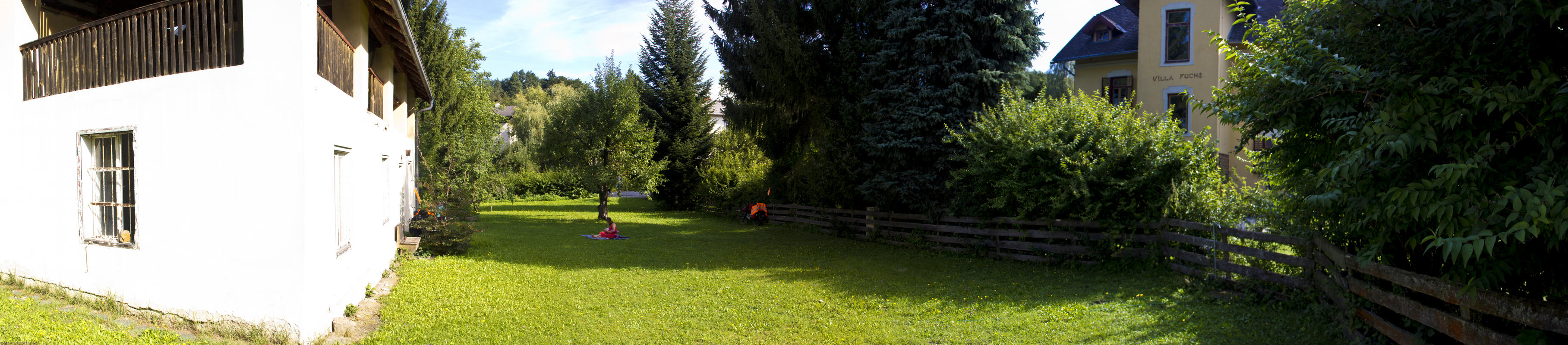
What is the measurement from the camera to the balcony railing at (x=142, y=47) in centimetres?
632

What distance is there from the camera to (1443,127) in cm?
430

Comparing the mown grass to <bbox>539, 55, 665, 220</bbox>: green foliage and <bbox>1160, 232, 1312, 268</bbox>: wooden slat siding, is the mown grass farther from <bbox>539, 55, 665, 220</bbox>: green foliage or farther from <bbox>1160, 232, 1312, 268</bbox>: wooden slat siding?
<bbox>539, 55, 665, 220</bbox>: green foliage

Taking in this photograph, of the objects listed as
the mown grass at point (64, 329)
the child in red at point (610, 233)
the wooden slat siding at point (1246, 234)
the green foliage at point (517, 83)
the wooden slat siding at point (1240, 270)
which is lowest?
the child in red at point (610, 233)

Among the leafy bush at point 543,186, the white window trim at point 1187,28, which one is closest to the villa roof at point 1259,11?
the white window trim at point 1187,28

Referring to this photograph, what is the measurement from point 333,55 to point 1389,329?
31.3 feet

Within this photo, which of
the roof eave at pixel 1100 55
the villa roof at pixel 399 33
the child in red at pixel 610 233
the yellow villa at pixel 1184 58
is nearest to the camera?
the villa roof at pixel 399 33

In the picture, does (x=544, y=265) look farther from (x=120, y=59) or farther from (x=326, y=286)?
A: (x=120, y=59)

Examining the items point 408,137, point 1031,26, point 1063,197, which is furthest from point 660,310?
point 408,137

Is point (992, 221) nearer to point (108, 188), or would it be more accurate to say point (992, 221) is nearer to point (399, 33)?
point (399, 33)

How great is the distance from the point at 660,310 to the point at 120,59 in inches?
222

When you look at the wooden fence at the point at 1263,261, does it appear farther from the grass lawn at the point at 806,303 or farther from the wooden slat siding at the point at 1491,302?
the grass lawn at the point at 806,303

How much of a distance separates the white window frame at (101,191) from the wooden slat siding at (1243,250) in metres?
11.2

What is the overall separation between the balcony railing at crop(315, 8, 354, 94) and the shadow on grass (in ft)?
17.0

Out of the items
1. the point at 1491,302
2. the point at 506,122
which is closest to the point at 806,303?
the point at 1491,302
